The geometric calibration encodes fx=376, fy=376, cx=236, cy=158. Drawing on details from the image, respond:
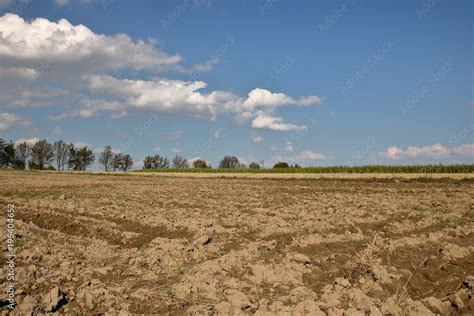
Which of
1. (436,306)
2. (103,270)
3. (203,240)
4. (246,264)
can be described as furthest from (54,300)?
(436,306)

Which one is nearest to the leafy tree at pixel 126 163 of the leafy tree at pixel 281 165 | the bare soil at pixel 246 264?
the leafy tree at pixel 281 165

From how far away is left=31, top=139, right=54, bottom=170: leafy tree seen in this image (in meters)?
104

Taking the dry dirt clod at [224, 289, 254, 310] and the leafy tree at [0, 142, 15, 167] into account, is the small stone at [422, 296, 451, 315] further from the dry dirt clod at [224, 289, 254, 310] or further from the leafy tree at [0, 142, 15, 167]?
the leafy tree at [0, 142, 15, 167]

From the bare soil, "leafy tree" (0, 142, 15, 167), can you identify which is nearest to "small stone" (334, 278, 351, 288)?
the bare soil

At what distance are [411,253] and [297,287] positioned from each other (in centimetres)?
387

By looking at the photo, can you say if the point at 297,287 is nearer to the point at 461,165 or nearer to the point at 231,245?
the point at 231,245

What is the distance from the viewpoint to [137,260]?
8.10m

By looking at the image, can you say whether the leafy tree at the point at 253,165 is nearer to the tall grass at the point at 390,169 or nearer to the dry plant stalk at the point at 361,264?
the tall grass at the point at 390,169

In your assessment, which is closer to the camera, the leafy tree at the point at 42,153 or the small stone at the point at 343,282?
the small stone at the point at 343,282

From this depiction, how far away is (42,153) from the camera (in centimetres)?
10562

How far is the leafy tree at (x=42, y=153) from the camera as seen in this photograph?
104312mm

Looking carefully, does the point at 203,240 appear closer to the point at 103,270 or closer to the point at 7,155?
the point at 103,270

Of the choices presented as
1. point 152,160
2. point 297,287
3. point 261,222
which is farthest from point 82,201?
point 152,160

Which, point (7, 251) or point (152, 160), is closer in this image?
point (7, 251)
